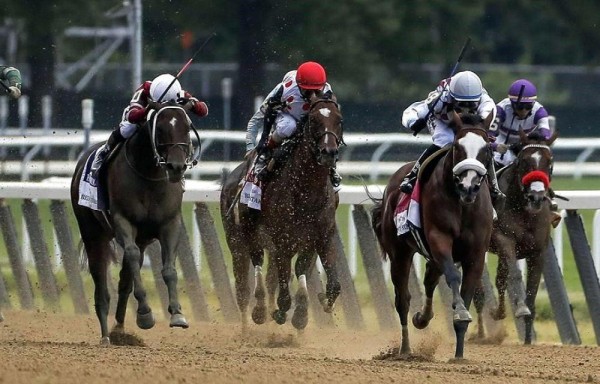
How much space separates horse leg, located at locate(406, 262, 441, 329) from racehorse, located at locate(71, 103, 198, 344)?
1.59m

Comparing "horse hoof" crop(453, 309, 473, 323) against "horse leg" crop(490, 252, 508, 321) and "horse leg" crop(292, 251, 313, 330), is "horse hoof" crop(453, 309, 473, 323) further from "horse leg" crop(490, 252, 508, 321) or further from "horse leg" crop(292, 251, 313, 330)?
"horse leg" crop(490, 252, 508, 321)

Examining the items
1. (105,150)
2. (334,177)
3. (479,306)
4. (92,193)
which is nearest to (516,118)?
(479,306)

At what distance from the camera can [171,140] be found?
1040cm

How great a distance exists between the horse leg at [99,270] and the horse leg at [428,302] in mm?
2164

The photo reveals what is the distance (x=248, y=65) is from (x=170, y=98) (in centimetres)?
1878

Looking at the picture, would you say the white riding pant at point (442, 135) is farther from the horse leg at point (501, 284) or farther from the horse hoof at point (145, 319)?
the horse hoof at point (145, 319)

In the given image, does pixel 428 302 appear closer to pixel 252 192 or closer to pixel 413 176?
pixel 413 176

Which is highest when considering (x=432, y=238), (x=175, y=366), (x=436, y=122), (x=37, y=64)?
(x=37, y=64)

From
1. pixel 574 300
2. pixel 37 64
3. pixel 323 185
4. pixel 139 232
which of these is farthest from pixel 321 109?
pixel 37 64

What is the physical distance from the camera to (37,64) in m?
28.1

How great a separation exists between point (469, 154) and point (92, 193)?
9.28 ft

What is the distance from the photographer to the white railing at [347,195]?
12.4 metres

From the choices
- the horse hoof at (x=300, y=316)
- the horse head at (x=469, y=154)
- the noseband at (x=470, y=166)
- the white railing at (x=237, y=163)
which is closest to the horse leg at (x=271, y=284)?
the horse hoof at (x=300, y=316)

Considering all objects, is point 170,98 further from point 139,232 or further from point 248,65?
point 248,65
